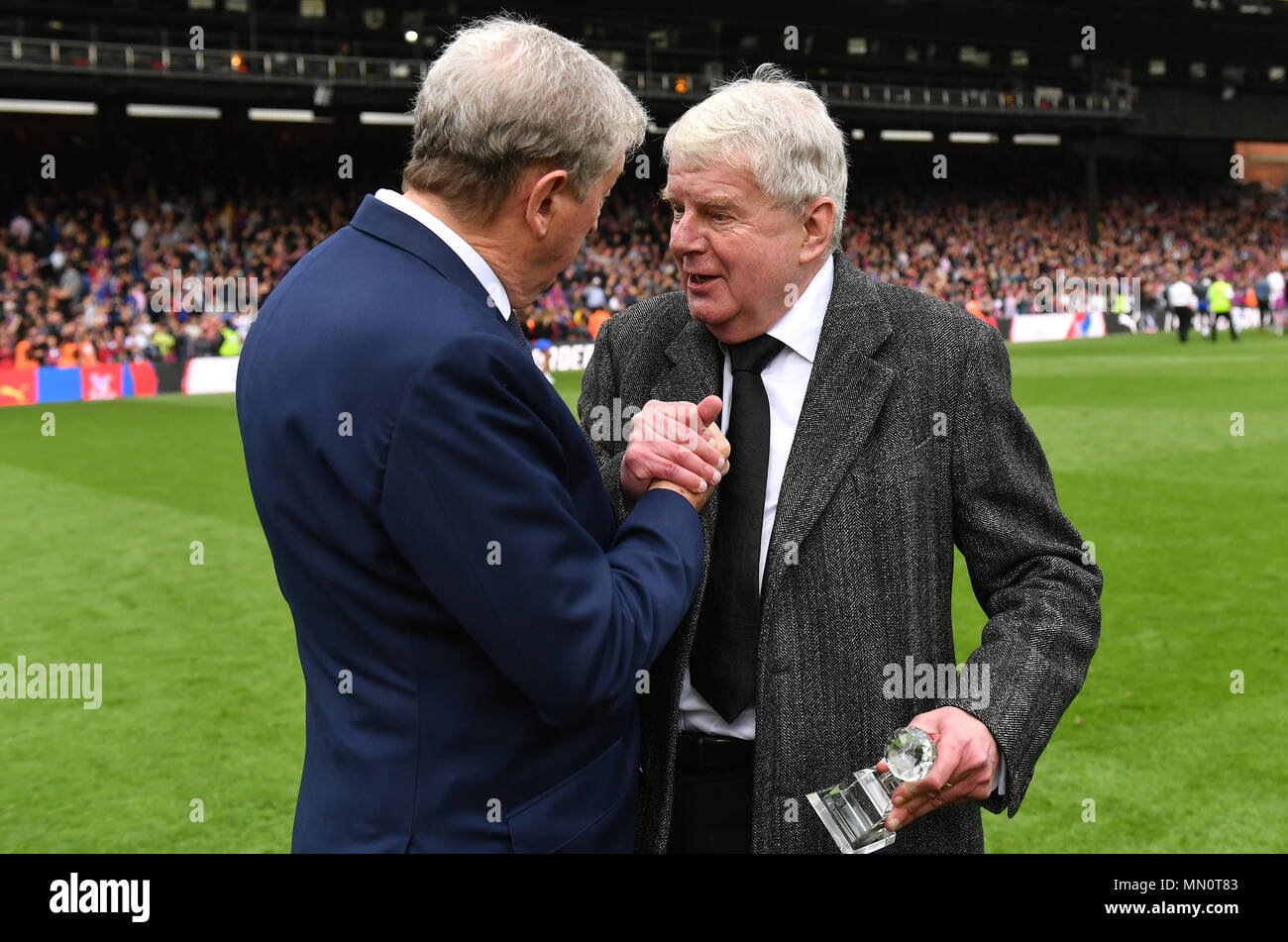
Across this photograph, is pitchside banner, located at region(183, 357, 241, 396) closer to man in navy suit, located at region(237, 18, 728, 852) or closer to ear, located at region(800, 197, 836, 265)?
ear, located at region(800, 197, 836, 265)

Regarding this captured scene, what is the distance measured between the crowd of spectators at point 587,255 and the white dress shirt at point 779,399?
14720mm

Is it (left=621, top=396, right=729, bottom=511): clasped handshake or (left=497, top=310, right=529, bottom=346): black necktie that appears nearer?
(left=497, top=310, right=529, bottom=346): black necktie

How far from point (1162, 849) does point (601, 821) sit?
3.20 metres

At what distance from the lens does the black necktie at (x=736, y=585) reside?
7.66 ft

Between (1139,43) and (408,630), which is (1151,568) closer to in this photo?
(408,630)

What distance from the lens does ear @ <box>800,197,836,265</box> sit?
2.45m

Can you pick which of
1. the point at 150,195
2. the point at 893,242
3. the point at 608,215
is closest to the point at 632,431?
the point at 150,195

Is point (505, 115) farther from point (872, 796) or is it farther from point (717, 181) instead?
point (872, 796)

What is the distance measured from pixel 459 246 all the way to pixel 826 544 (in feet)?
2.96

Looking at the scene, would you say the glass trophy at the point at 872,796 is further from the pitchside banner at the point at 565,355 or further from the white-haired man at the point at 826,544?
the pitchside banner at the point at 565,355
